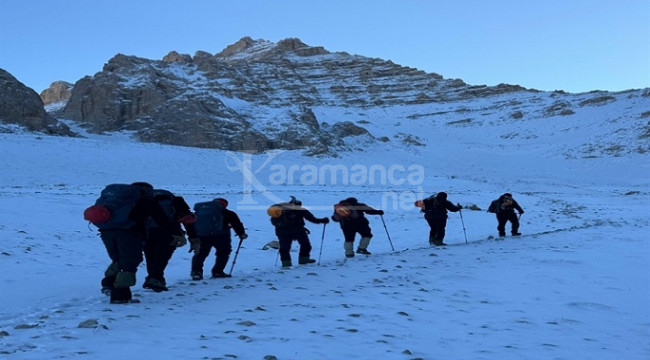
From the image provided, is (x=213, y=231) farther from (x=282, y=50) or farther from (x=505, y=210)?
(x=282, y=50)

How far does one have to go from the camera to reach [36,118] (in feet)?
196

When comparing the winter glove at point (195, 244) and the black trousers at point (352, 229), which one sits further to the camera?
the black trousers at point (352, 229)

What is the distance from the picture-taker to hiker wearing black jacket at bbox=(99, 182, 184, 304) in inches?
261

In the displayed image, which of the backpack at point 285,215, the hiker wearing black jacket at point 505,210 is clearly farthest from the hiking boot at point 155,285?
the hiker wearing black jacket at point 505,210

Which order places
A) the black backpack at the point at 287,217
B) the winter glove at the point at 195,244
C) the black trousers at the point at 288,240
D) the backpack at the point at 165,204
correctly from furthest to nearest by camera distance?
the black trousers at the point at 288,240
the black backpack at the point at 287,217
the winter glove at the point at 195,244
the backpack at the point at 165,204

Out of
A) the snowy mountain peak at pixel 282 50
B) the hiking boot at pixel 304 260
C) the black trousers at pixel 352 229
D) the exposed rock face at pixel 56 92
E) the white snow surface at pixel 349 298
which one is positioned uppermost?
the snowy mountain peak at pixel 282 50

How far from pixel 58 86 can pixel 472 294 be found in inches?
7050

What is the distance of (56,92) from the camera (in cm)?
15900

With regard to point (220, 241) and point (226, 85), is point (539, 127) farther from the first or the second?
point (220, 241)

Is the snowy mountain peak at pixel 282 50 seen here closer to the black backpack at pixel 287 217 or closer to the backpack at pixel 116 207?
the black backpack at pixel 287 217

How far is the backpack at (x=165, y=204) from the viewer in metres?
Answer: 7.77

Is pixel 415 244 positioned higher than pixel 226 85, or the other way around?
pixel 226 85

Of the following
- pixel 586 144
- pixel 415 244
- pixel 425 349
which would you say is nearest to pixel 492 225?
pixel 415 244

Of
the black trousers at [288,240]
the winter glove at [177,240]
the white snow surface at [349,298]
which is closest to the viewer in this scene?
the white snow surface at [349,298]
